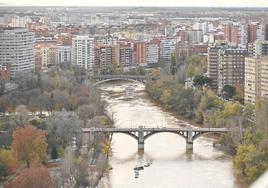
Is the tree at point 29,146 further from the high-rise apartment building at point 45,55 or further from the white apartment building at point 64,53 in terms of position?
the white apartment building at point 64,53

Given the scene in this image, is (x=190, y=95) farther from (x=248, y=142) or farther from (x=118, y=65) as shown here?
(x=118, y=65)

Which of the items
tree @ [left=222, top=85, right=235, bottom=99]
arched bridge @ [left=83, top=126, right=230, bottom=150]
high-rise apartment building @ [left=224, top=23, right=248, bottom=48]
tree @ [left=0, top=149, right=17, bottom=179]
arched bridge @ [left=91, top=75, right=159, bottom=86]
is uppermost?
high-rise apartment building @ [left=224, top=23, right=248, bottom=48]

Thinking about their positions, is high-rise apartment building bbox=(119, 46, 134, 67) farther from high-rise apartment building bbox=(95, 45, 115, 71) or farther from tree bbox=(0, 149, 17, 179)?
tree bbox=(0, 149, 17, 179)

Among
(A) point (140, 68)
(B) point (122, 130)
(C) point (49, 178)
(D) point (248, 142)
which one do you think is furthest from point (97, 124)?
(A) point (140, 68)

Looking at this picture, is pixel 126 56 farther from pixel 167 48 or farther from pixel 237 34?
pixel 237 34

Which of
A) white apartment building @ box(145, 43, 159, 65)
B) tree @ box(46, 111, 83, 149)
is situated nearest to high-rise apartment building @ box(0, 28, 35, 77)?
white apartment building @ box(145, 43, 159, 65)

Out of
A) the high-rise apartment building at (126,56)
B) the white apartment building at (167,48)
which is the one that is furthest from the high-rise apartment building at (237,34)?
the high-rise apartment building at (126,56)
